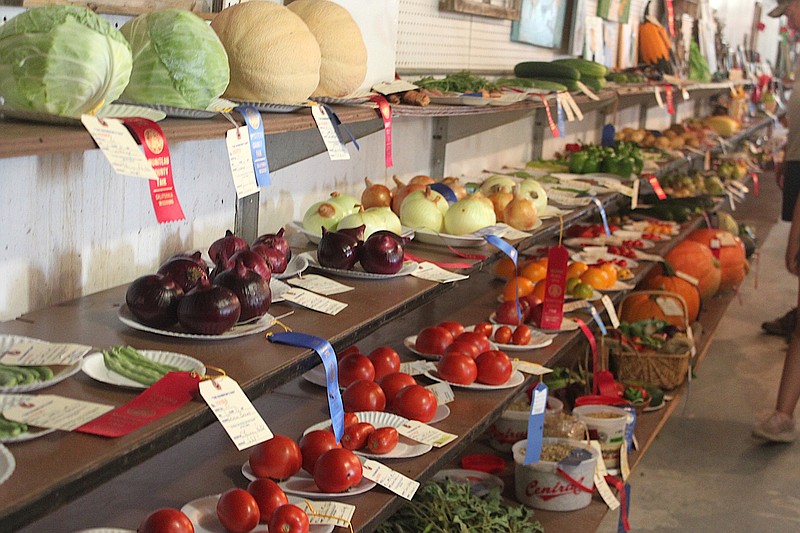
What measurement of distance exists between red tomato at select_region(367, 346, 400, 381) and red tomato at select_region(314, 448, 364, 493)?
2.32 ft

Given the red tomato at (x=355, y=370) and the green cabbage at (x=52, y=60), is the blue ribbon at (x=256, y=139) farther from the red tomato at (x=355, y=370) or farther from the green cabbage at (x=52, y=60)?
the red tomato at (x=355, y=370)

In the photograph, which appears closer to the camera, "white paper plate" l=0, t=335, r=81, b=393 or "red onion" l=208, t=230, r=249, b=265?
"white paper plate" l=0, t=335, r=81, b=393

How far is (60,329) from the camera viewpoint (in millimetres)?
1937

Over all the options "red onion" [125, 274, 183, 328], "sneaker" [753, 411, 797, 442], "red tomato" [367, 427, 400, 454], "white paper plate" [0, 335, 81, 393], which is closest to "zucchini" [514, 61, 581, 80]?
"sneaker" [753, 411, 797, 442]

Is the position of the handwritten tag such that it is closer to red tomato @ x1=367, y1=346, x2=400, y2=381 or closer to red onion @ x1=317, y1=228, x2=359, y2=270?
red onion @ x1=317, y1=228, x2=359, y2=270

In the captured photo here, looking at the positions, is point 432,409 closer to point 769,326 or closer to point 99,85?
point 99,85

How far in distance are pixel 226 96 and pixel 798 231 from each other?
3698mm

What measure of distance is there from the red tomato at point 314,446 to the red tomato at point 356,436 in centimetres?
6

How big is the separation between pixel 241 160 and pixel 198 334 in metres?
0.38

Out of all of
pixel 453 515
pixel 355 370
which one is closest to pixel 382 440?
pixel 355 370

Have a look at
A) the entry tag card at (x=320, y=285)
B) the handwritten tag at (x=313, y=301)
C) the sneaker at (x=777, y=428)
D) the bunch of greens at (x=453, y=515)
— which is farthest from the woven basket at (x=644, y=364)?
the handwritten tag at (x=313, y=301)

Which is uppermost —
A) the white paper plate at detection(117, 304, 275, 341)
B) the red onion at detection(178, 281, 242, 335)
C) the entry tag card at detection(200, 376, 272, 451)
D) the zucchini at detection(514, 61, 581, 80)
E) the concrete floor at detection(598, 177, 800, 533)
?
the zucchini at detection(514, 61, 581, 80)

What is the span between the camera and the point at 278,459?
215 centimetres

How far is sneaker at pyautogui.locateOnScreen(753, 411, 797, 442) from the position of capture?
4883 mm
